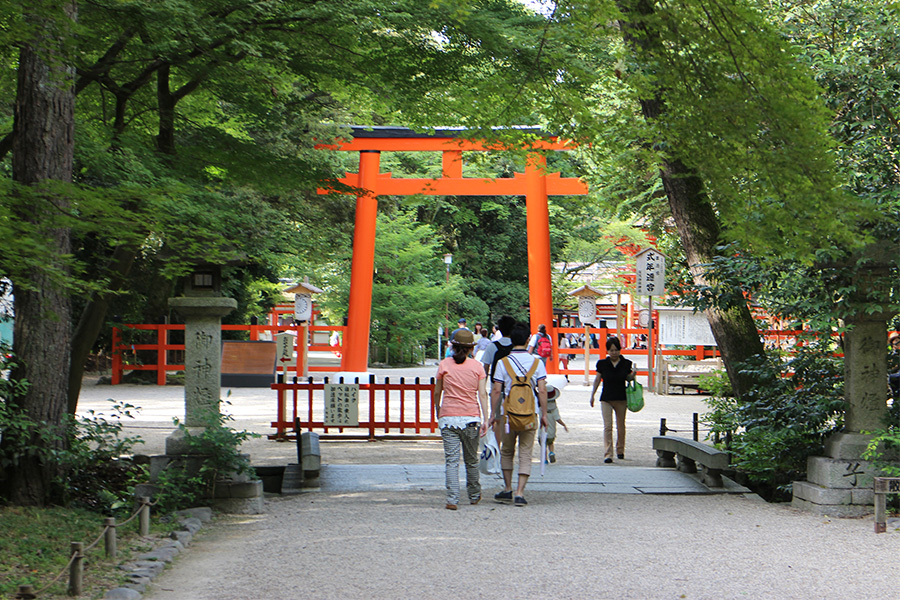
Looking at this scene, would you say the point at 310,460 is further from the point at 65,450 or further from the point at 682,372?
the point at 682,372

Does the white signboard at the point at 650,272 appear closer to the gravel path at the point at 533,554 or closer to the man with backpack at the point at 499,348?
the man with backpack at the point at 499,348

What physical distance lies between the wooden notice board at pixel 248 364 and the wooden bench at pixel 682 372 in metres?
9.01

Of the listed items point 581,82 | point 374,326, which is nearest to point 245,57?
point 581,82

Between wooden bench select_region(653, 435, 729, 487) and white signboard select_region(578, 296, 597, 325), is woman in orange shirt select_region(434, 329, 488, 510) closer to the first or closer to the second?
wooden bench select_region(653, 435, 729, 487)

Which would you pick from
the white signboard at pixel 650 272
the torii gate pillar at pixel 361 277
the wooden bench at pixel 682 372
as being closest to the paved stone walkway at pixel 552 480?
the wooden bench at pixel 682 372

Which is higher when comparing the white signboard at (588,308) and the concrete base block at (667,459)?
the white signboard at (588,308)

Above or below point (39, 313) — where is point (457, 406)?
below

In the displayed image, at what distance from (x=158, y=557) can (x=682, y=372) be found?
15808 mm

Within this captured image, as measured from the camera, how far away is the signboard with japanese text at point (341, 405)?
444 inches

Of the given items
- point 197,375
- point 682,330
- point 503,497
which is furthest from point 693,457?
point 682,330

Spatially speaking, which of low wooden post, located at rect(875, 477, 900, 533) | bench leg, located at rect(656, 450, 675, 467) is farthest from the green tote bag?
low wooden post, located at rect(875, 477, 900, 533)

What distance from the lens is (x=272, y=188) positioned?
9766mm

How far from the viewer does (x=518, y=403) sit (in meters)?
7.04

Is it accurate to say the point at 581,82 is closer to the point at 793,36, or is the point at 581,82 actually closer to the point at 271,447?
the point at 793,36
